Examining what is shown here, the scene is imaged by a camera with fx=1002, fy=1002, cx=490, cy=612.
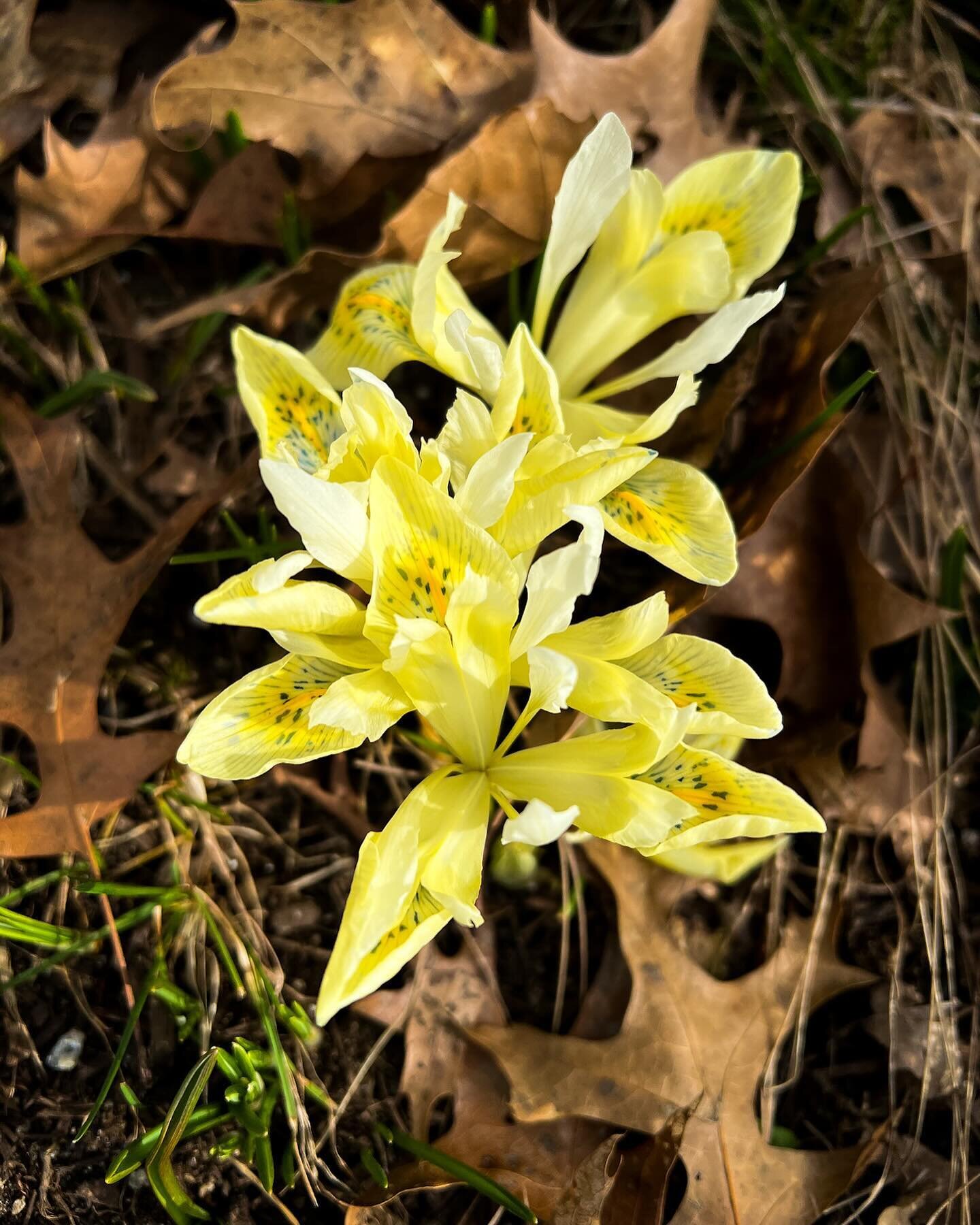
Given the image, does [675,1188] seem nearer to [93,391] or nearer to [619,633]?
[619,633]

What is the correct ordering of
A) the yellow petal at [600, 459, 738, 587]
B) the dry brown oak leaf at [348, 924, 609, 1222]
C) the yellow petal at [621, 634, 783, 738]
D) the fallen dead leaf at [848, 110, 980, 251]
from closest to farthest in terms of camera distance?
the yellow petal at [621, 634, 783, 738] → the yellow petal at [600, 459, 738, 587] → the dry brown oak leaf at [348, 924, 609, 1222] → the fallen dead leaf at [848, 110, 980, 251]

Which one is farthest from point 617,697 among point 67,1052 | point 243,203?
point 243,203

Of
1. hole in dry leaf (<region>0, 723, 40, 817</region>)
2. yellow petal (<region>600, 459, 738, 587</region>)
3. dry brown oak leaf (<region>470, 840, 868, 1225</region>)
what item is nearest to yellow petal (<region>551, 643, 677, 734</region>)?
yellow petal (<region>600, 459, 738, 587</region>)

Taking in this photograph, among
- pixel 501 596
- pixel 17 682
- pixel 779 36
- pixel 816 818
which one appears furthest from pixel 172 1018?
pixel 779 36

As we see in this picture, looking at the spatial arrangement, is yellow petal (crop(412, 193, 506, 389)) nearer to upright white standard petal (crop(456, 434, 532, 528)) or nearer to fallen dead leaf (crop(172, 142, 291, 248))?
upright white standard petal (crop(456, 434, 532, 528))

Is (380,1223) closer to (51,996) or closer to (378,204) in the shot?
(51,996)
